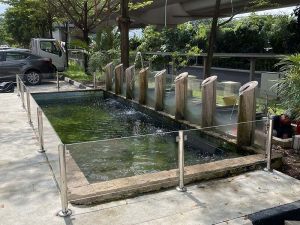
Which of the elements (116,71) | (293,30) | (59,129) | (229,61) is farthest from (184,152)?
(229,61)

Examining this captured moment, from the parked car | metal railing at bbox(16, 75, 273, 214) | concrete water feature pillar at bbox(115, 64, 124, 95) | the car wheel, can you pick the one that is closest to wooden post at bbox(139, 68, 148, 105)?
concrete water feature pillar at bbox(115, 64, 124, 95)

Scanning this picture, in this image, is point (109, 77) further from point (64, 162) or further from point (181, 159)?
point (64, 162)

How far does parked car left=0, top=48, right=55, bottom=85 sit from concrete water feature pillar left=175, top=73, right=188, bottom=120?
9.35 metres

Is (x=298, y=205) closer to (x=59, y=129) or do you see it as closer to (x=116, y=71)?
(x=59, y=129)

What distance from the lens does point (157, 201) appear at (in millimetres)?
4332

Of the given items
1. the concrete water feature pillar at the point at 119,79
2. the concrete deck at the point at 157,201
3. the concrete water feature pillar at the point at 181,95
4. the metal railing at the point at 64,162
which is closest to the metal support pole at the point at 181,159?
the metal railing at the point at 64,162

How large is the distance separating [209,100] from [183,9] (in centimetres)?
2088

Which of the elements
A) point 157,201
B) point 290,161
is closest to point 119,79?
point 290,161

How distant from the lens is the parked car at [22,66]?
657 inches

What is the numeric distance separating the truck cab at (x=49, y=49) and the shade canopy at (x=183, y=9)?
727 centimetres

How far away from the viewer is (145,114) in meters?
10.6

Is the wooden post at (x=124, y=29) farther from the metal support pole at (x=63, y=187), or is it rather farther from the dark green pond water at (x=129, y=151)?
the metal support pole at (x=63, y=187)

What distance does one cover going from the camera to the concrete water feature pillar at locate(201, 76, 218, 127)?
7.39 meters

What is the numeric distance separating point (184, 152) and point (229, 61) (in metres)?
16.6
